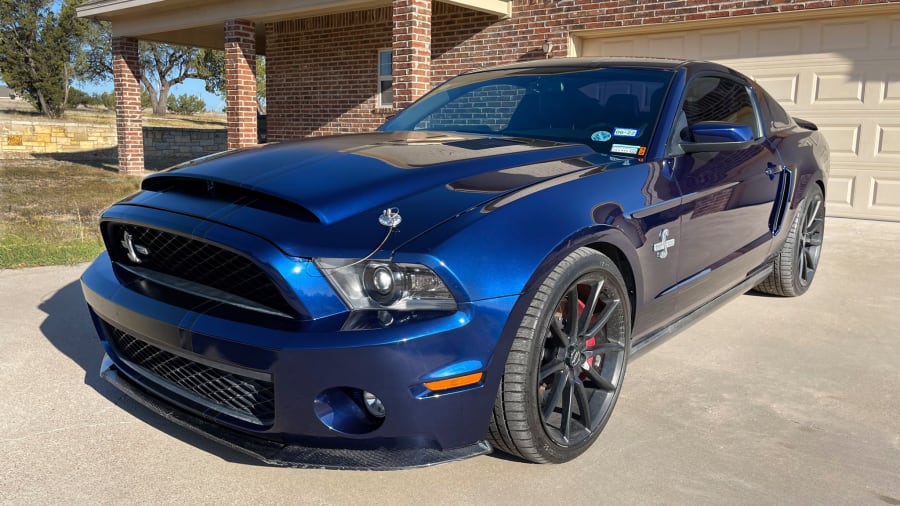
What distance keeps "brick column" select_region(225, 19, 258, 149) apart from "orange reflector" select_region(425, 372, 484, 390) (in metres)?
10.3

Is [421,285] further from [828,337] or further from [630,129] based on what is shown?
[828,337]

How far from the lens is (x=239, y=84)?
11.7m

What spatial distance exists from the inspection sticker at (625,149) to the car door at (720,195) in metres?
0.21

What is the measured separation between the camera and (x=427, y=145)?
3.20 meters

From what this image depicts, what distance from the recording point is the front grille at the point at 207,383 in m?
2.25

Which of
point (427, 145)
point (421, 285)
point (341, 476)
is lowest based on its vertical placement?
point (341, 476)

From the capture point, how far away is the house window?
39.0ft

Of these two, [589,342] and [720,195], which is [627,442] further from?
[720,195]

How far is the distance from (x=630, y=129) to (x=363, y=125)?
9.33m

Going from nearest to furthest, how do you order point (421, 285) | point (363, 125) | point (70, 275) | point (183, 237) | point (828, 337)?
point (421, 285) < point (183, 237) < point (828, 337) < point (70, 275) < point (363, 125)

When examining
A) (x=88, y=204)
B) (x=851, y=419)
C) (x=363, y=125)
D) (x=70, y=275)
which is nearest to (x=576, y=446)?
(x=851, y=419)

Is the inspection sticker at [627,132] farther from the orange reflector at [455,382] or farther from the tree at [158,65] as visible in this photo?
the tree at [158,65]

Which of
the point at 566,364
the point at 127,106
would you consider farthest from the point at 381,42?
the point at 566,364

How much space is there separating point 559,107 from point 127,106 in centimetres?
1264
